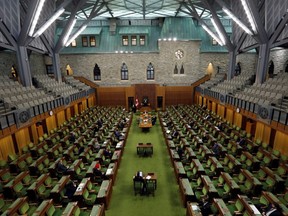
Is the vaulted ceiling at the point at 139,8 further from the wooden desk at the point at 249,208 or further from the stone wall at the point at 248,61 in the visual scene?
the wooden desk at the point at 249,208

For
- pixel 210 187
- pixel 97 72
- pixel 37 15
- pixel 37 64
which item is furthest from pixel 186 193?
pixel 37 64

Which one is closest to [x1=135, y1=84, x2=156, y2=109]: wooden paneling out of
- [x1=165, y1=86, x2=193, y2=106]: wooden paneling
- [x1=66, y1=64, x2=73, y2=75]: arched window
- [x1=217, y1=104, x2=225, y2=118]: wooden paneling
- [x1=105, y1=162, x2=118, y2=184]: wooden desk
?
[x1=165, y1=86, x2=193, y2=106]: wooden paneling

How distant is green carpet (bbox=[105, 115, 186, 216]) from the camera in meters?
9.00

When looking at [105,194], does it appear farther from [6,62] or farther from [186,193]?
[6,62]

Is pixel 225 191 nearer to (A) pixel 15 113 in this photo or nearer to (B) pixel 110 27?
(A) pixel 15 113

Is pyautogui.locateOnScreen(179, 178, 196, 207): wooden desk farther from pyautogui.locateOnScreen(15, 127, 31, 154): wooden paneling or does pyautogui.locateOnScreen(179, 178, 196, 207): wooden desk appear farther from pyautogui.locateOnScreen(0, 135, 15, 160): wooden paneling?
pyautogui.locateOnScreen(15, 127, 31, 154): wooden paneling

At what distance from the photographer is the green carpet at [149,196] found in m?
9.00

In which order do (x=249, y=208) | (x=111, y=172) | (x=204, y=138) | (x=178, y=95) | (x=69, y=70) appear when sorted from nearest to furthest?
(x=249, y=208)
(x=111, y=172)
(x=204, y=138)
(x=178, y=95)
(x=69, y=70)

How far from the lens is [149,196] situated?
395 inches

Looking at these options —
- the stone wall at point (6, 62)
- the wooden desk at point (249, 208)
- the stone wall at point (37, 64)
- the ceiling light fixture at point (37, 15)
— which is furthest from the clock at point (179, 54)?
the wooden desk at point (249, 208)

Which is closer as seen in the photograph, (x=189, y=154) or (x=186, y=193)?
(x=186, y=193)

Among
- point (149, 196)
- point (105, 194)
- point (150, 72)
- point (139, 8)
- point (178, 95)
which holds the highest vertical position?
point (139, 8)

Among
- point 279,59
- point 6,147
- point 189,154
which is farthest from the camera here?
point 279,59

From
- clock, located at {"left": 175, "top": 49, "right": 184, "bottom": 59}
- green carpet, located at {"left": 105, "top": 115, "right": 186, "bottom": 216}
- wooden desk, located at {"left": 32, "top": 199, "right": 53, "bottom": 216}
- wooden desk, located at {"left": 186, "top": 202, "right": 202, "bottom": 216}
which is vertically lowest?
green carpet, located at {"left": 105, "top": 115, "right": 186, "bottom": 216}
